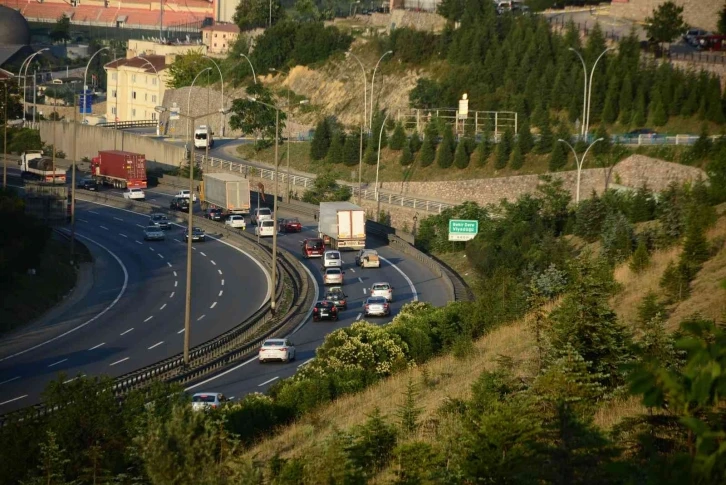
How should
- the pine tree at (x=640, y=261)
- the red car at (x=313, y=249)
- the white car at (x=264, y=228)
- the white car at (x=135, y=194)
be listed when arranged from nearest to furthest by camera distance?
the pine tree at (x=640, y=261), the red car at (x=313, y=249), the white car at (x=264, y=228), the white car at (x=135, y=194)

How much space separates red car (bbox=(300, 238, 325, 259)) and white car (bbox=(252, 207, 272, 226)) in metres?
5.22

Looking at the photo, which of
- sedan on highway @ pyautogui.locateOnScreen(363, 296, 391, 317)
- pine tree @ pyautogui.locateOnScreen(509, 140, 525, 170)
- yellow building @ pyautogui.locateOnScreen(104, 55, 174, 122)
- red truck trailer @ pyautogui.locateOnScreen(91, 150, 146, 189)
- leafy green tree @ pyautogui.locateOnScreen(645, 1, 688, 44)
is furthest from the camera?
yellow building @ pyautogui.locateOnScreen(104, 55, 174, 122)

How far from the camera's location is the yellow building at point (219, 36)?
153 metres

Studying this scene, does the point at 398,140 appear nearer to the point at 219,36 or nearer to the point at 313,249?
the point at 313,249

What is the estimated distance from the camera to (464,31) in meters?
111

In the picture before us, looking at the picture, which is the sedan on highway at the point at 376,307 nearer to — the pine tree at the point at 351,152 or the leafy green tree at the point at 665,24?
the pine tree at the point at 351,152

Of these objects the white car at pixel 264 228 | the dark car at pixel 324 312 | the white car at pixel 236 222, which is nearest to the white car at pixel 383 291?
the dark car at pixel 324 312

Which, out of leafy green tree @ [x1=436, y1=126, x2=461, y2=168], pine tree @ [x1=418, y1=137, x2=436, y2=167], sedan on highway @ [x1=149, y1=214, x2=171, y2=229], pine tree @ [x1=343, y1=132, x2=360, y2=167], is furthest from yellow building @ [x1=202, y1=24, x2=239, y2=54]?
sedan on highway @ [x1=149, y1=214, x2=171, y2=229]

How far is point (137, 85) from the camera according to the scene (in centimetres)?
14175

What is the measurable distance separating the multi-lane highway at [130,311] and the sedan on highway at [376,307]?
5.53 m

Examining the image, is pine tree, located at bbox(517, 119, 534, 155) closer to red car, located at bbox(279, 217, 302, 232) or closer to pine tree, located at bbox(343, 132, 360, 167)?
pine tree, located at bbox(343, 132, 360, 167)

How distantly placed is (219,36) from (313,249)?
89.4 meters

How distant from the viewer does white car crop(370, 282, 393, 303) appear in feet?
190

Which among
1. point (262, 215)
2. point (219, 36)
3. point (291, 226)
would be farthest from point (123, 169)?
point (219, 36)
